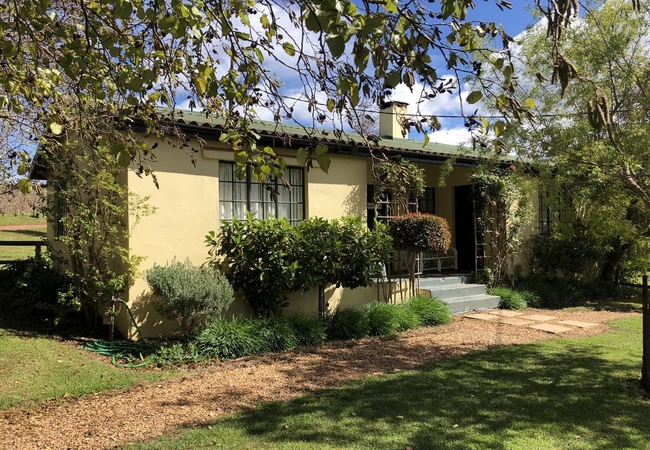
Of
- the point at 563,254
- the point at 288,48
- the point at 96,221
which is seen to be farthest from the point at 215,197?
the point at 563,254

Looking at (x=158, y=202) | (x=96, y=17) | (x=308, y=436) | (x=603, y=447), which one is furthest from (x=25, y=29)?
(x=603, y=447)

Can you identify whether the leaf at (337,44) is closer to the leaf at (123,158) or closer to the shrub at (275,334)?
the leaf at (123,158)

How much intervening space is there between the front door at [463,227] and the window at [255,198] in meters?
6.92

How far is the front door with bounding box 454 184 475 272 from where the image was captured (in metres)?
14.9

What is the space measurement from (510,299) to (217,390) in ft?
26.2

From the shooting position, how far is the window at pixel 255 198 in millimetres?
8977

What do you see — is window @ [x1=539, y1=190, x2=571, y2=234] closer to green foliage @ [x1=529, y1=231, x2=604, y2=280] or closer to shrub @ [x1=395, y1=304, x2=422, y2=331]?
green foliage @ [x1=529, y1=231, x2=604, y2=280]

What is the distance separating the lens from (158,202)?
8.07 metres

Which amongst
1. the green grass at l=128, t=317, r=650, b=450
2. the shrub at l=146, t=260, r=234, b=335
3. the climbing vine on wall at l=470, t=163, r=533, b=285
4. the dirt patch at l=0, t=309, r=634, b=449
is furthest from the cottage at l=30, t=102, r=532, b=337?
the green grass at l=128, t=317, r=650, b=450

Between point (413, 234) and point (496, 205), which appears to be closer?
point (413, 234)

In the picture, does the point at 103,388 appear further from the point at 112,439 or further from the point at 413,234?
the point at 413,234

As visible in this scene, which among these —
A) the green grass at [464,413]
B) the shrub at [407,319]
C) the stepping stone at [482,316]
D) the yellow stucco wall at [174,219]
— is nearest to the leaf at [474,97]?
the green grass at [464,413]

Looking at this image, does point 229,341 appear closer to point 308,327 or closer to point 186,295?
point 186,295

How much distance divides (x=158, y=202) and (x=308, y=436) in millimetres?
5005
